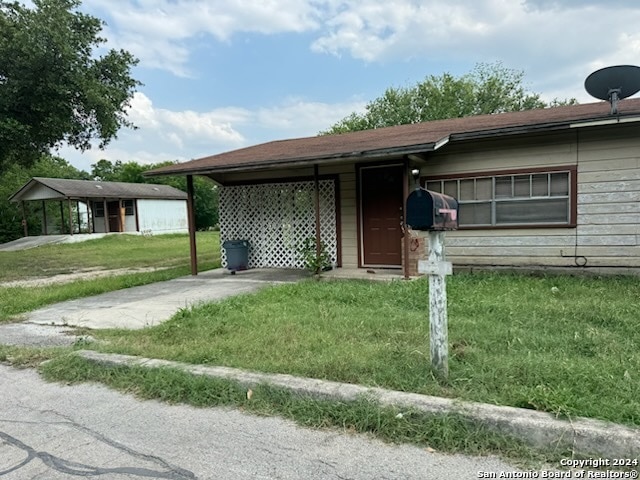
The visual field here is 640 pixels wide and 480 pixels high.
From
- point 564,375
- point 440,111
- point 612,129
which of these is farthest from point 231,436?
point 440,111

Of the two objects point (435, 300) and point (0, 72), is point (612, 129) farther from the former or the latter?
point (0, 72)

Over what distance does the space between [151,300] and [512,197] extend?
21.5ft

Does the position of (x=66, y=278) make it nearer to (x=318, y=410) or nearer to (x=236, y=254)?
(x=236, y=254)

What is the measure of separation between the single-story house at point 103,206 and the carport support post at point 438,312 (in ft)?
87.5

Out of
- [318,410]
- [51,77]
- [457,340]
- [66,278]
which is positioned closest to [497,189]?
[457,340]

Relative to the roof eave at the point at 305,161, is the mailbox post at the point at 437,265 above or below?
below

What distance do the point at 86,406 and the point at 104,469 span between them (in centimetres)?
100

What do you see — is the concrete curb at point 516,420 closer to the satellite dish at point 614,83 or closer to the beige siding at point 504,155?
the satellite dish at point 614,83

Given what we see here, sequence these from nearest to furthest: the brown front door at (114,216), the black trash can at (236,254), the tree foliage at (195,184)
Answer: the black trash can at (236,254)
the brown front door at (114,216)
the tree foliage at (195,184)

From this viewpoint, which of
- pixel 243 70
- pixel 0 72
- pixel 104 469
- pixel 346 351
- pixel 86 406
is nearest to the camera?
pixel 104 469

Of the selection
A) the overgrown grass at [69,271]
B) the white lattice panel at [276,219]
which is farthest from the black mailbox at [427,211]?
the white lattice panel at [276,219]

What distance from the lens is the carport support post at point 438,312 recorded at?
3.03 m

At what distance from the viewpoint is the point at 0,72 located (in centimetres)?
1100

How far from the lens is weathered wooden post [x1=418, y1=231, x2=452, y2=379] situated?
3014mm
